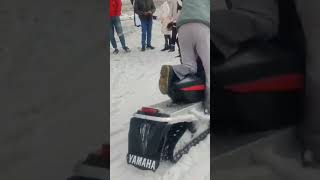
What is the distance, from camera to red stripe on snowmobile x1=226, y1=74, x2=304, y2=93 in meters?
0.57

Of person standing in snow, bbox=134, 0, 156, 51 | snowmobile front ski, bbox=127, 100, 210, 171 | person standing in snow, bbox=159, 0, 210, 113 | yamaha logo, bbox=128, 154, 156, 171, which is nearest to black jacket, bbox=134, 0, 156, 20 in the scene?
person standing in snow, bbox=134, 0, 156, 51

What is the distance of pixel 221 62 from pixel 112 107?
0.24m

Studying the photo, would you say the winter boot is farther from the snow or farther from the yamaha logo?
the yamaha logo

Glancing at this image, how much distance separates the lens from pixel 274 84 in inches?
22.6

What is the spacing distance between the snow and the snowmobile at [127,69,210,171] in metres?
0.02

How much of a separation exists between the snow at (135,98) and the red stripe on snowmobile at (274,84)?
168mm

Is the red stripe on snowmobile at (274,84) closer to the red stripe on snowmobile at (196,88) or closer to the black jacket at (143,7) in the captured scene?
the red stripe on snowmobile at (196,88)

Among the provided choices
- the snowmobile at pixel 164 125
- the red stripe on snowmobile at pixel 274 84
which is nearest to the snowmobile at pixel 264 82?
the red stripe on snowmobile at pixel 274 84

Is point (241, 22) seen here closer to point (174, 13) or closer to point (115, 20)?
point (174, 13)

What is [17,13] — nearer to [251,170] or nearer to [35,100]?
[35,100]

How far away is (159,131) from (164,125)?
0.02m

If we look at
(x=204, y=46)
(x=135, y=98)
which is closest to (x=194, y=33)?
(x=204, y=46)

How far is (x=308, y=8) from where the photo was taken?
49cm

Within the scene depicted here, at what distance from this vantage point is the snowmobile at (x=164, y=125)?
0.77m
